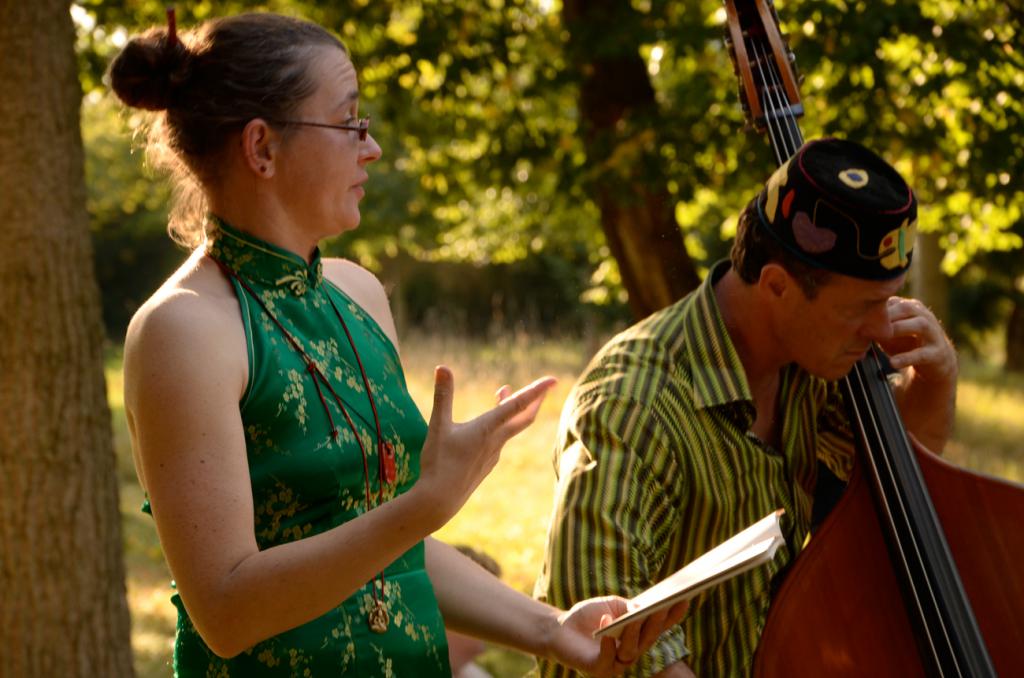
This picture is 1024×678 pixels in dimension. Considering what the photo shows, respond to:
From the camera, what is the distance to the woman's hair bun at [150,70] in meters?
1.87

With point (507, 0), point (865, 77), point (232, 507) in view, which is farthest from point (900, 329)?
point (507, 0)

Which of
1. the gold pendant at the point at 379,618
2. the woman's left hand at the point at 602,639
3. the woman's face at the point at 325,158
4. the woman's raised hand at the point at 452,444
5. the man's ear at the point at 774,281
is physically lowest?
the woman's left hand at the point at 602,639

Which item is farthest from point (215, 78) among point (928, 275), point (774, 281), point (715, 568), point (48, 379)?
point (928, 275)

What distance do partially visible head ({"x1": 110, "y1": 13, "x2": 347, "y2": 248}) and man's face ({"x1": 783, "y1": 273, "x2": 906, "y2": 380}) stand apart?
98 cm

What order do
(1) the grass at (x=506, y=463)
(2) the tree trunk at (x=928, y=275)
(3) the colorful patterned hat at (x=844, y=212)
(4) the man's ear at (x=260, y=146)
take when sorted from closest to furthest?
(4) the man's ear at (x=260, y=146) < (3) the colorful patterned hat at (x=844, y=212) < (1) the grass at (x=506, y=463) < (2) the tree trunk at (x=928, y=275)

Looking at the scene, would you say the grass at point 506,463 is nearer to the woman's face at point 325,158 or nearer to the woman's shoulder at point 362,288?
the woman's shoulder at point 362,288

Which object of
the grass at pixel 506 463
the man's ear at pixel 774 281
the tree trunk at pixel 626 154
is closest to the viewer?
the man's ear at pixel 774 281

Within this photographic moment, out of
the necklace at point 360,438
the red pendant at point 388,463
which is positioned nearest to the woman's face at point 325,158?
the necklace at point 360,438

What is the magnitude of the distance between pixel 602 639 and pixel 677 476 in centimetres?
42

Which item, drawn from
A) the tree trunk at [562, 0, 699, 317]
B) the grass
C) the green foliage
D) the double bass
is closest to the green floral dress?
the double bass

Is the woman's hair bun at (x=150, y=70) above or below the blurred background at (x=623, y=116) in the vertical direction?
above

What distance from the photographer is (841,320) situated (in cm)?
231

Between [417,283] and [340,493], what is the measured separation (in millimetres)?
22754

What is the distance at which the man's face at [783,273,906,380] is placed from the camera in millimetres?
2301
